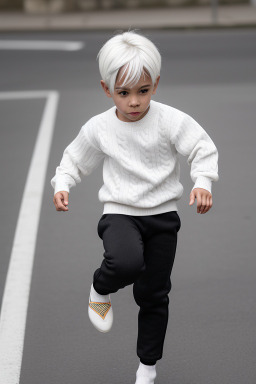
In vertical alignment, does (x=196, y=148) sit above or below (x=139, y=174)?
above

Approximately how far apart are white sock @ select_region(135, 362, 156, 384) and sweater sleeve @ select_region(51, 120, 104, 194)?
88 centimetres

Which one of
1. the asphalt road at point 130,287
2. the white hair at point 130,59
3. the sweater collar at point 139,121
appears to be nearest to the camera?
the white hair at point 130,59

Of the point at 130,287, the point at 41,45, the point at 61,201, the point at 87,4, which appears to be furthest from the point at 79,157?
the point at 87,4

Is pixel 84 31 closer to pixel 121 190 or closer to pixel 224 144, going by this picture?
pixel 224 144

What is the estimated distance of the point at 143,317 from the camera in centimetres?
463

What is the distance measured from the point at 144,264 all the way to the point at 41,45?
1648 cm

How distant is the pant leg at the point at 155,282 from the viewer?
4.48 m

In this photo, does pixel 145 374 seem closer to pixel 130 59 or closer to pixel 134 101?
pixel 134 101

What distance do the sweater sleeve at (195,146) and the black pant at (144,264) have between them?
0.26 metres

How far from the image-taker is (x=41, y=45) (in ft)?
67.2

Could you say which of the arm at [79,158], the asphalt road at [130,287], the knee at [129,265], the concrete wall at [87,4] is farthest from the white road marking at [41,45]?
the knee at [129,265]

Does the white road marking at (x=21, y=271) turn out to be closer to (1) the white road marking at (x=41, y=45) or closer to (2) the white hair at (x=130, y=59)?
(2) the white hair at (x=130, y=59)

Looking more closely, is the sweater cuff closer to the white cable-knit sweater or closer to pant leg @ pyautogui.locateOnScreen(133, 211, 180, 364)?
the white cable-knit sweater

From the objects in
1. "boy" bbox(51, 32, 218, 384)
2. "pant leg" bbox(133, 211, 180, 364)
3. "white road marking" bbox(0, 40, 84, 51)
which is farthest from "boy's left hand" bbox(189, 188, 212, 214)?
"white road marking" bbox(0, 40, 84, 51)
